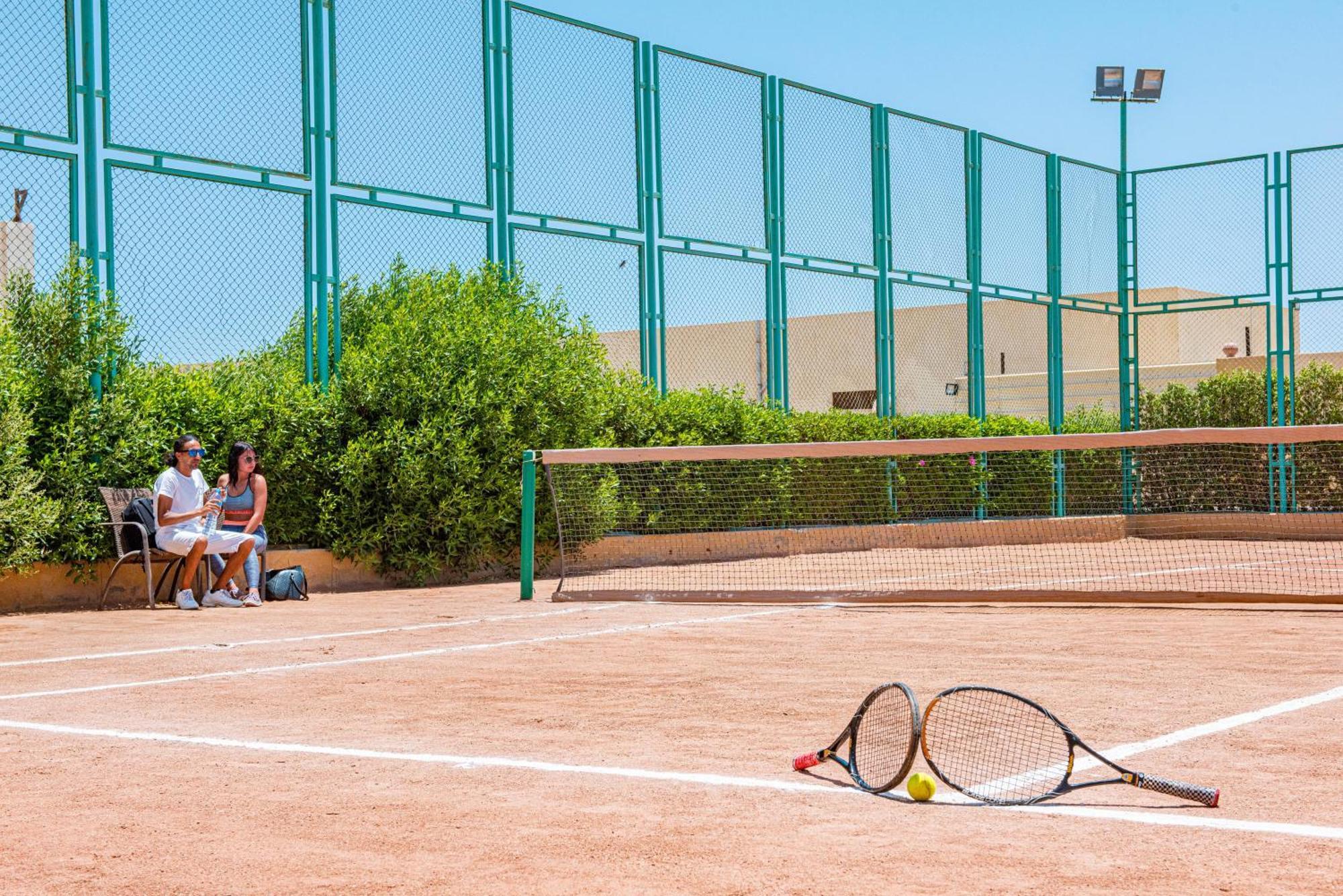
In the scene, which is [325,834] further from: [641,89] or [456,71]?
[641,89]

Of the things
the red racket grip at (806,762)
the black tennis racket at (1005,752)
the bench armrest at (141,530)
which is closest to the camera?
the black tennis racket at (1005,752)

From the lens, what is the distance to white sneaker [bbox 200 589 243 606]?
42.4 feet

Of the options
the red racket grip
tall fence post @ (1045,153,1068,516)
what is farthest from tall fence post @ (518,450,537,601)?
tall fence post @ (1045,153,1068,516)

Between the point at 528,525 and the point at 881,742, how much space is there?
894 cm

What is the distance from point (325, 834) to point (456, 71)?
43.7ft

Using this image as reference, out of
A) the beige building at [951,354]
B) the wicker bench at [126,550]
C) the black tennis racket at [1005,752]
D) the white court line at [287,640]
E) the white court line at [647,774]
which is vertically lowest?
the white court line at [287,640]

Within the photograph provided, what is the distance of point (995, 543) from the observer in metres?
21.0

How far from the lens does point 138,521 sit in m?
12.9

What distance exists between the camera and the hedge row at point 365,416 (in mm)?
12828

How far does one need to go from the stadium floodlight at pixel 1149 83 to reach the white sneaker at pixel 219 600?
64.4 ft

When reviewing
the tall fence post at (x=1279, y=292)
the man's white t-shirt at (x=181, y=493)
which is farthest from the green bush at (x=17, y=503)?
the tall fence post at (x=1279, y=292)

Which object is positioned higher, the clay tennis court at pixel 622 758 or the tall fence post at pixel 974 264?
the tall fence post at pixel 974 264

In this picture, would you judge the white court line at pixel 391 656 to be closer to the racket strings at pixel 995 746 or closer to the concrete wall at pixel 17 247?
the racket strings at pixel 995 746

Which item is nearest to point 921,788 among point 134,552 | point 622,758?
point 622,758
